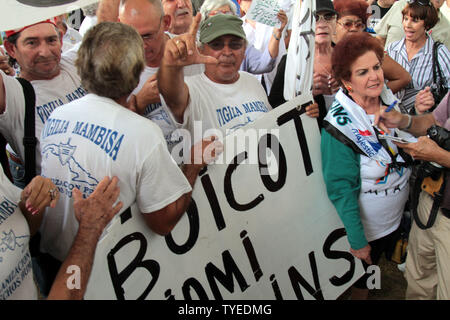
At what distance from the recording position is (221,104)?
2.21 metres

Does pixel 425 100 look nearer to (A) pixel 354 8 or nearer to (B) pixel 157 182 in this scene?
(A) pixel 354 8

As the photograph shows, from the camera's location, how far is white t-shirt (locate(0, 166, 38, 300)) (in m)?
1.37

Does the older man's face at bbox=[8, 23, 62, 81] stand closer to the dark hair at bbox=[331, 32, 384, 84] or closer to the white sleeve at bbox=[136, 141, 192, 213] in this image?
the white sleeve at bbox=[136, 141, 192, 213]

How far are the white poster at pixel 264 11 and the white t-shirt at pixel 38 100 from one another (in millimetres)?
1128

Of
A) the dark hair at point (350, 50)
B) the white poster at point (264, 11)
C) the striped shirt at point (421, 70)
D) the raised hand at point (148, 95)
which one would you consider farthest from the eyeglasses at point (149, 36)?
the striped shirt at point (421, 70)

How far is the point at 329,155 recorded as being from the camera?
84.5 inches

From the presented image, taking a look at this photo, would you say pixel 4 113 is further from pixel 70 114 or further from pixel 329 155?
pixel 329 155

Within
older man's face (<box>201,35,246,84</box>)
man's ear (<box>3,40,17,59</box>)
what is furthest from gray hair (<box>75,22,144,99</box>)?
man's ear (<box>3,40,17,59</box>)

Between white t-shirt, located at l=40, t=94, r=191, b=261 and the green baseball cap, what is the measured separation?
900 mm

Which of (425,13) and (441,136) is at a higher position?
(425,13)

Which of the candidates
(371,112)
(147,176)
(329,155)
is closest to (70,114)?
(147,176)

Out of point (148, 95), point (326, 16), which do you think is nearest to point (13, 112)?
point (148, 95)

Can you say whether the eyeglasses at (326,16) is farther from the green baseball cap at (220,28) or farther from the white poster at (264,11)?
the green baseball cap at (220,28)

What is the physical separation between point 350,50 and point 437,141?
0.66m
